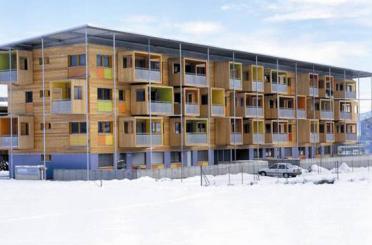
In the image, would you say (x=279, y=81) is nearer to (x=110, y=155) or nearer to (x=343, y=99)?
(x=343, y=99)

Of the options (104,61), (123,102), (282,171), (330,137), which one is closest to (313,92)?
(330,137)

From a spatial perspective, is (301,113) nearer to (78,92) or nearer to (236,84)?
(236,84)

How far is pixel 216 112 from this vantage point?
62281mm

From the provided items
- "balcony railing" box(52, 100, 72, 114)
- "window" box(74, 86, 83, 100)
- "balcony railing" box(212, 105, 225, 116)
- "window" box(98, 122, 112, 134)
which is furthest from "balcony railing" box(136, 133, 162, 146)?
"balcony railing" box(212, 105, 225, 116)

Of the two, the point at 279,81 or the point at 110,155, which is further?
the point at 279,81

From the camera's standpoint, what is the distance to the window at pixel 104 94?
52.7m

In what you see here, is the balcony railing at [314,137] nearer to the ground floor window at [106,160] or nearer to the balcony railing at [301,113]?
the balcony railing at [301,113]

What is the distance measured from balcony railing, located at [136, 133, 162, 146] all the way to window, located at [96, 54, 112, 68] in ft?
21.6

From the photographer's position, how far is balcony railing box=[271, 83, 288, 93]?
71875 millimetres

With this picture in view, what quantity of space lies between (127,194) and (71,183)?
10431mm

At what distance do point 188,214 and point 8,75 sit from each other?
33.0m

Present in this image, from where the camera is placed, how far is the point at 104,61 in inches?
2100

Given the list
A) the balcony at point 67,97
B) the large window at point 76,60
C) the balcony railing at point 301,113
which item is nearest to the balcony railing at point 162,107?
the balcony at point 67,97

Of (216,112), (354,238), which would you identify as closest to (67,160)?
(216,112)
